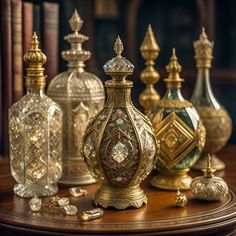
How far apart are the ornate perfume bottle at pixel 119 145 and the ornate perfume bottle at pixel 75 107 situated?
0.57ft

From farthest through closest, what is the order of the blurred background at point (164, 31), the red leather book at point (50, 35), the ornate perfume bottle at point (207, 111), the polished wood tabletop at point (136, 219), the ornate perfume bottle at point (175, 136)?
the blurred background at point (164, 31) < the red leather book at point (50, 35) < the ornate perfume bottle at point (207, 111) < the ornate perfume bottle at point (175, 136) < the polished wood tabletop at point (136, 219)

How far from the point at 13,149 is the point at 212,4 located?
1.22 m

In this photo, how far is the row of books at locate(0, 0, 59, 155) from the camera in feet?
4.67

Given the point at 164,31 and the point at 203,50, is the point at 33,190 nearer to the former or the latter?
the point at 203,50

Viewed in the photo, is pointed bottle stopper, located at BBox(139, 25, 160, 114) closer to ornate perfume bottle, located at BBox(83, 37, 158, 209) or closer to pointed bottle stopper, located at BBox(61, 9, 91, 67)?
pointed bottle stopper, located at BBox(61, 9, 91, 67)

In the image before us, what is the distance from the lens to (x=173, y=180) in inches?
47.6

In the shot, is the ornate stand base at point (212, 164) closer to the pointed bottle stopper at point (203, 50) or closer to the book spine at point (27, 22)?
the pointed bottle stopper at point (203, 50)

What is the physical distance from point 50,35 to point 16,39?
10cm

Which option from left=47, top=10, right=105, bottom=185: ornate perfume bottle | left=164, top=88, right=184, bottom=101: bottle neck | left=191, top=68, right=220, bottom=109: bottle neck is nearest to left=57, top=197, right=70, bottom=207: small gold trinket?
left=47, top=10, right=105, bottom=185: ornate perfume bottle

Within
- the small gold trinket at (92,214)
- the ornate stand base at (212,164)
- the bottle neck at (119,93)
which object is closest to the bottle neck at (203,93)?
the ornate stand base at (212,164)

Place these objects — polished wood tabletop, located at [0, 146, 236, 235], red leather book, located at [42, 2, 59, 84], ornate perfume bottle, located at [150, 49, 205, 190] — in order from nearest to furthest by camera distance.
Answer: polished wood tabletop, located at [0, 146, 236, 235] < ornate perfume bottle, located at [150, 49, 205, 190] < red leather book, located at [42, 2, 59, 84]

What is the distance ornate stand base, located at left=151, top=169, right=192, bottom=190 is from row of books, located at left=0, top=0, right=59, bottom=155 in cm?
44

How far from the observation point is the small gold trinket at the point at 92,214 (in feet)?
3.28

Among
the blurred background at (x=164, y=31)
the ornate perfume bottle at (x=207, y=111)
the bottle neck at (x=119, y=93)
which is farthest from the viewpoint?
the blurred background at (x=164, y=31)
